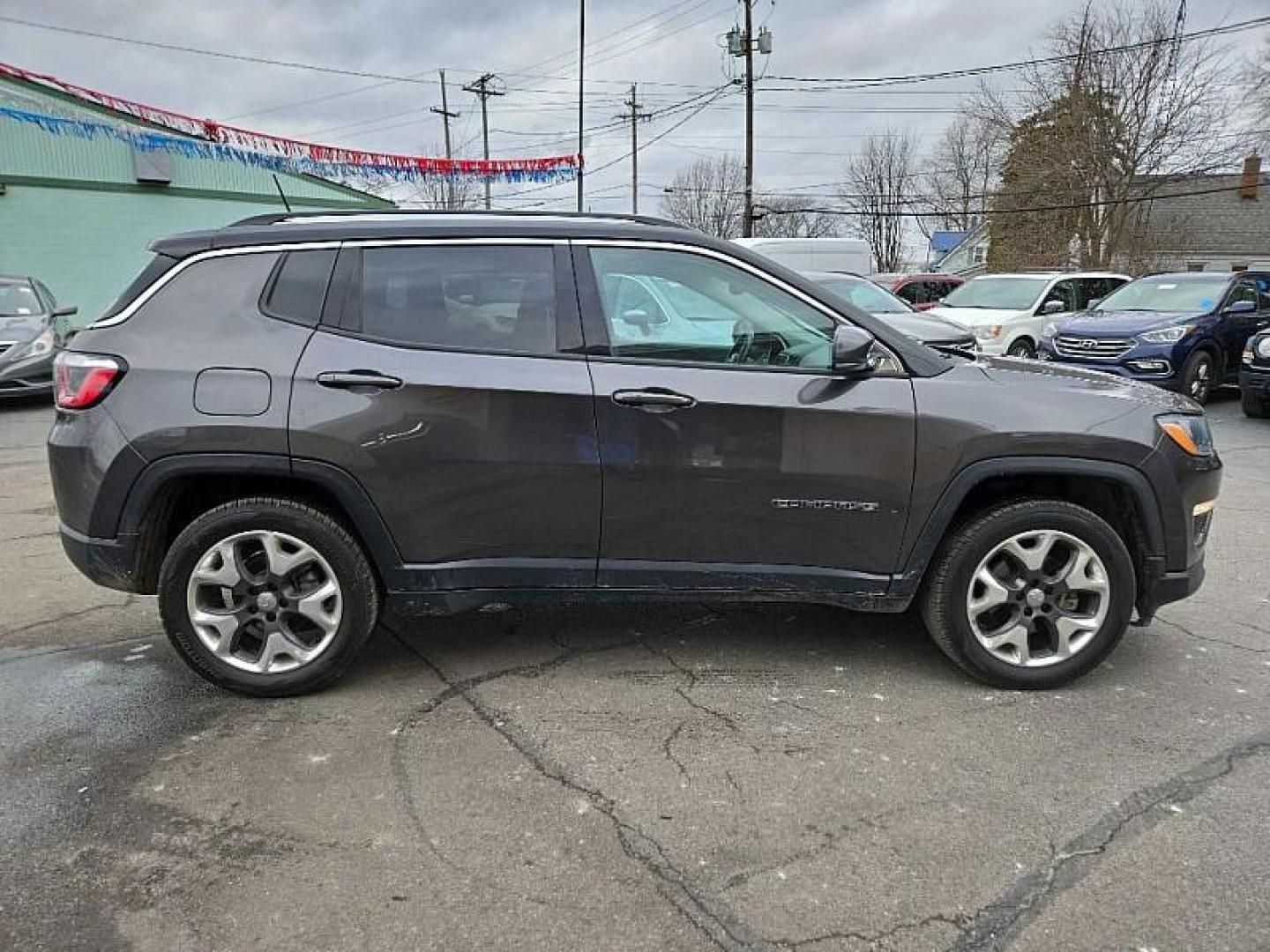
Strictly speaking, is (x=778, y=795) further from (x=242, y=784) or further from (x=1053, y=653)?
(x=242, y=784)

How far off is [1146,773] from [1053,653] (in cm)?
65

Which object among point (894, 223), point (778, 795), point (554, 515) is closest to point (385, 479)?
point (554, 515)

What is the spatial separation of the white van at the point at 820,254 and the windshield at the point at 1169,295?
6.51 m

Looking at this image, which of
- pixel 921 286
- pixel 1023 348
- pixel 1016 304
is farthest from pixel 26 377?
pixel 921 286

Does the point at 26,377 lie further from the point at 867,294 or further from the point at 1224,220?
the point at 1224,220

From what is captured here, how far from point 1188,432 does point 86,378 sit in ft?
13.8

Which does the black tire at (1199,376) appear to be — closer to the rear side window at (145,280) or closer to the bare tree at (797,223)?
the rear side window at (145,280)

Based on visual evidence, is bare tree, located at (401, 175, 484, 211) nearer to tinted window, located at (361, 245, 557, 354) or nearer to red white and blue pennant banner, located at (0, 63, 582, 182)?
red white and blue pennant banner, located at (0, 63, 582, 182)

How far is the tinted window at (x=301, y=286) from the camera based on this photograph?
11.4 feet

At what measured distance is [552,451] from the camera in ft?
11.2

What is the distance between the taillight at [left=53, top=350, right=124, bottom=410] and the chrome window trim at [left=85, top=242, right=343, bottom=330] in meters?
0.15

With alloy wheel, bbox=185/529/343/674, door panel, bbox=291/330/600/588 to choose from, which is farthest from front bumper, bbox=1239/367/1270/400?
alloy wheel, bbox=185/529/343/674

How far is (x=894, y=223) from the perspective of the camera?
74.4 meters

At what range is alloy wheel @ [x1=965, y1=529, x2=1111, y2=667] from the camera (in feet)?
11.7
